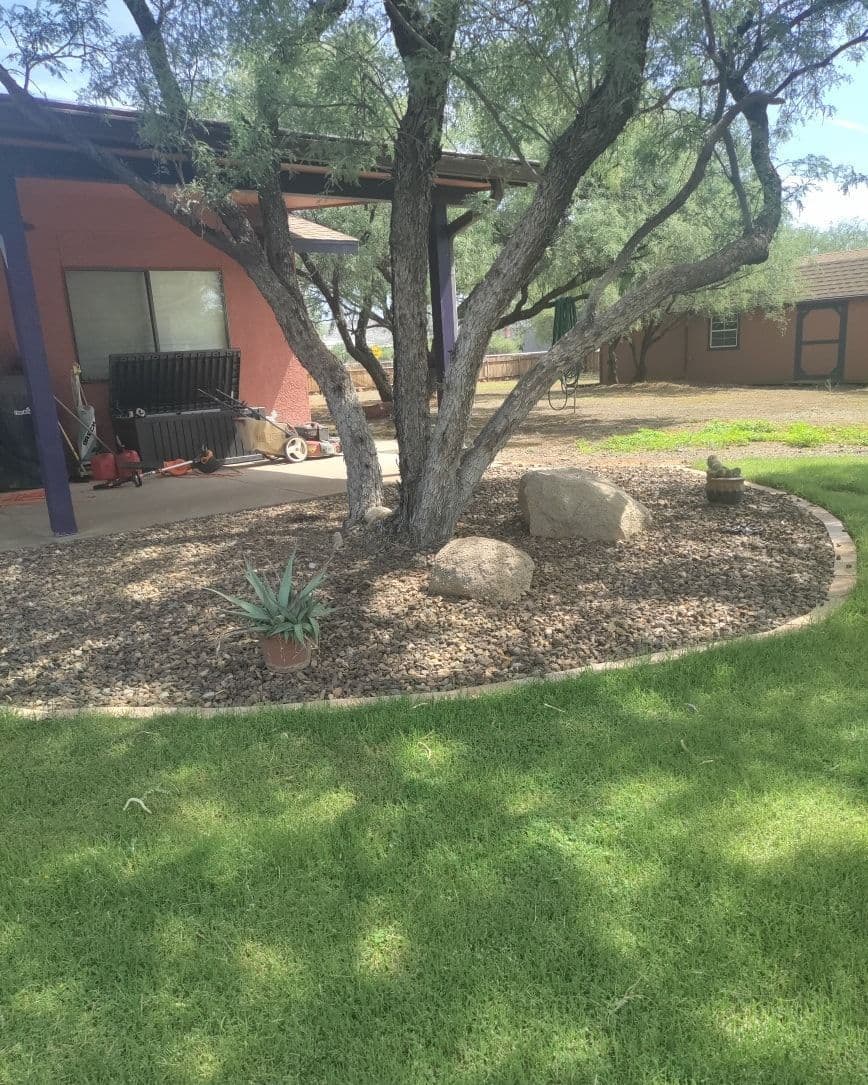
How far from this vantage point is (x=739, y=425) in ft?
39.9

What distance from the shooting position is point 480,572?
171 inches

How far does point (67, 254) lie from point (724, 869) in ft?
32.3

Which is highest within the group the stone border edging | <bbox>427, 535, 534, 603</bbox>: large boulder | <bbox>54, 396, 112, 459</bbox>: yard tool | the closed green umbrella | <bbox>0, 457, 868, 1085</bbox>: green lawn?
the closed green umbrella

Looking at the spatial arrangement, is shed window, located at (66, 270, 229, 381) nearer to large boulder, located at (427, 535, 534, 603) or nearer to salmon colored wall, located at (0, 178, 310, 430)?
salmon colored wall, located at (0, 178, 310, 430)

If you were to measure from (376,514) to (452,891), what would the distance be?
359 cm

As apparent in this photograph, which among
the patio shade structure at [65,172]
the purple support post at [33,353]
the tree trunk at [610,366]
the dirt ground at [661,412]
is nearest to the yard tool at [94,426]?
the patio shade structure at [65,172]

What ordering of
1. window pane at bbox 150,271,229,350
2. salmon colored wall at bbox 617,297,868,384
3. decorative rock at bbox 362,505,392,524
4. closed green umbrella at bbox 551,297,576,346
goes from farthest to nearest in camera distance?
salmon colored wall at bbox 617,297,868,384
closed green umbrella at bbox 551,297,576,346
window pane at bbox 150,271,229,350
decorative rock at bbox 362,505,392,524

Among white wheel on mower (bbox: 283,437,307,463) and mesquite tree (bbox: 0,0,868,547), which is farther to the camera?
white wheel on mower (bbox: 283,437,307,463)

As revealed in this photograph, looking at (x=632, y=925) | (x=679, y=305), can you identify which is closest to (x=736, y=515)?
(x=632, y=925)

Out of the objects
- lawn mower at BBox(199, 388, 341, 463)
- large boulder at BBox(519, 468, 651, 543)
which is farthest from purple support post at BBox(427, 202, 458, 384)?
large boulder at BBox(519, 468, 651, 543)

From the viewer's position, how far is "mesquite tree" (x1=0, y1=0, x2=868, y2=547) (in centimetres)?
473

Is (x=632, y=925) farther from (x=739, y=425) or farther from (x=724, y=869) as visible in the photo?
(x=739, y=425)

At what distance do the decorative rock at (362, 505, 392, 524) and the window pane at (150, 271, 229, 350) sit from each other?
6.28 m

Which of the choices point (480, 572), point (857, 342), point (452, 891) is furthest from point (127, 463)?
point (857, 342)
